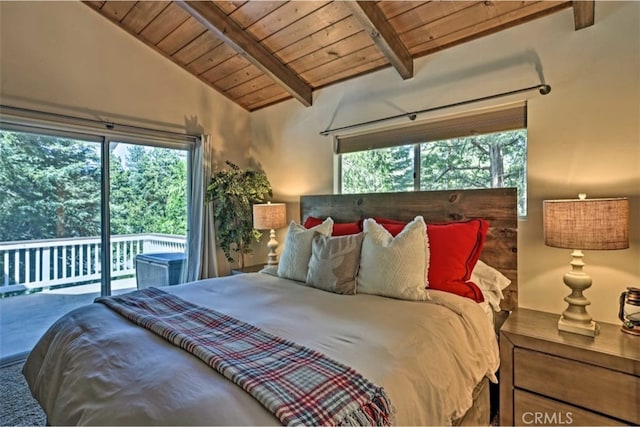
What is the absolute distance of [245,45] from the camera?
→ 2.76 m

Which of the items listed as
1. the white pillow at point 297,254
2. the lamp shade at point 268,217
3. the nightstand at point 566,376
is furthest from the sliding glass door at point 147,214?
the nightstand at point 566,376

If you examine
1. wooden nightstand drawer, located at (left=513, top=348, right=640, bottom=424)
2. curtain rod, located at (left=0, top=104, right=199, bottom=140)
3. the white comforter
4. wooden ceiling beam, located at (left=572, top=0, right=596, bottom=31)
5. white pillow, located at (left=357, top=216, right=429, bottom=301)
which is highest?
wooden ceiling beam, located at (left=572, top=0, right=596, bottom=31)

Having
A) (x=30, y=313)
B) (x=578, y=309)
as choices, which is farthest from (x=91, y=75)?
(x=578, y=309)

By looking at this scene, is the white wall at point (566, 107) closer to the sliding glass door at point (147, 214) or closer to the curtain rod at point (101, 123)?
the curtain rod at point (101, 123)

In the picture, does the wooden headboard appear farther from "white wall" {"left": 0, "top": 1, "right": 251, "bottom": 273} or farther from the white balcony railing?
the white balcony railing

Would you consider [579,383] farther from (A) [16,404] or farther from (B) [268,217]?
(A) [16,404]

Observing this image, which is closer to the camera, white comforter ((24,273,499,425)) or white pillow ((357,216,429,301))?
white comforter ((24,273,499,425))

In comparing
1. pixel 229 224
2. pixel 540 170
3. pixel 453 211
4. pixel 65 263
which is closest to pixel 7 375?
pixel 65 263

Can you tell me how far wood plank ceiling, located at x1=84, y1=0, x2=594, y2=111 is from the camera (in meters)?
2.14

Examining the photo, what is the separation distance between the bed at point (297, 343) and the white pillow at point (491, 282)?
0.31ft

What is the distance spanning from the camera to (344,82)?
3070mm

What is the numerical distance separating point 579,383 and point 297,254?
1631 mm

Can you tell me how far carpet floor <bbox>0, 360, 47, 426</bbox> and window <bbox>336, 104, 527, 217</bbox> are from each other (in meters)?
2.68

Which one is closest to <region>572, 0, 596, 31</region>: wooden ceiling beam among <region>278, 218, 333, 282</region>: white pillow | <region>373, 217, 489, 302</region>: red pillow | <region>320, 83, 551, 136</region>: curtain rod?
<region>320, 83, 551, 136</region>: curtain rod
